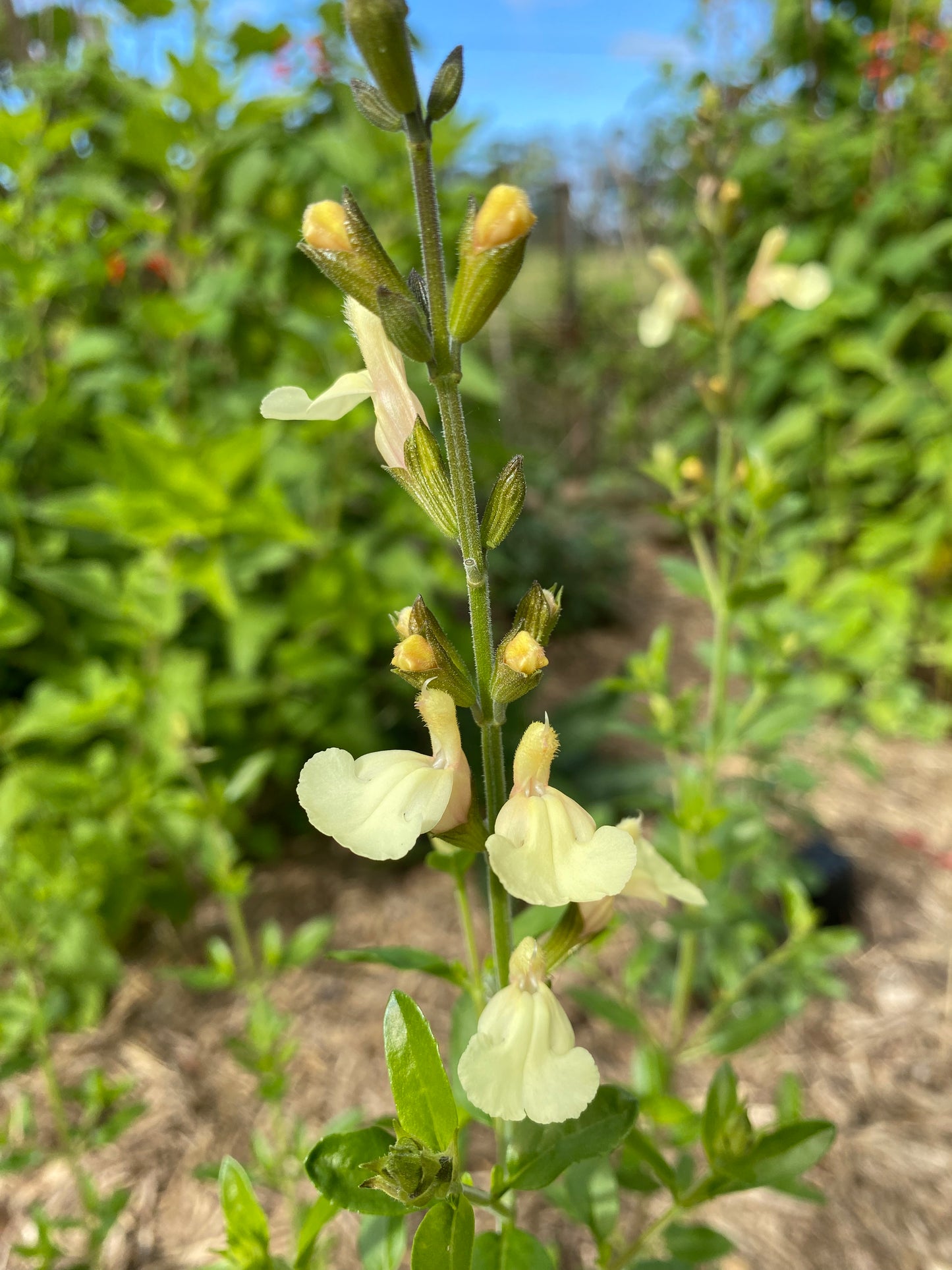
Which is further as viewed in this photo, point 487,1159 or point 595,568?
point 595,568

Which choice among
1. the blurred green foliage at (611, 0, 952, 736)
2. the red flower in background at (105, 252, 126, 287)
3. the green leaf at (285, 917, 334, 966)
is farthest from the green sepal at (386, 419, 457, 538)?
the blurred green foliage at (611, 0, 952, 736)

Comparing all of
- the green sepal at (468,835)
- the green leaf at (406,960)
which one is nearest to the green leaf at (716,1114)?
the green leaf at (406,960)

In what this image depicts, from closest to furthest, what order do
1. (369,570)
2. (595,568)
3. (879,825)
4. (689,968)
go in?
(689,968) < (369,570) < (879,825) < (595,568)

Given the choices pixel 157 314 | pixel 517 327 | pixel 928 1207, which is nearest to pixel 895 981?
pixel 928 1207

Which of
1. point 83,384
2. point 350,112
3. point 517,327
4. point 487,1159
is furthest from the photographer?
point 517,327

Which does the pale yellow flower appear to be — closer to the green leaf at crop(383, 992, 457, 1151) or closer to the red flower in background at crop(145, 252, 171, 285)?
the green leaf at crop(383, 992, 457, 1151)

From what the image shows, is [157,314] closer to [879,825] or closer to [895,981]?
[895,981]
